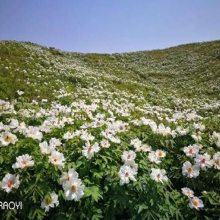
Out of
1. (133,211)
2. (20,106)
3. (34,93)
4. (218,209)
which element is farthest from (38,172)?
(34,93)

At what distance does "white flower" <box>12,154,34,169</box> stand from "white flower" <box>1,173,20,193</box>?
0.58 feet

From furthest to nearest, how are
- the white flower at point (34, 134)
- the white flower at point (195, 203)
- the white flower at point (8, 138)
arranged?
the white flower at point (34, 134) → the white flower at point (8, 138) → the white flower at point (195, 203)

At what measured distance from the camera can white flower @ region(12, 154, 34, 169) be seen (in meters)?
5.24

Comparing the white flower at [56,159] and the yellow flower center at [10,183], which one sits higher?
the white flower at [56,159]

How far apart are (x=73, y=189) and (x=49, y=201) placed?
404mm

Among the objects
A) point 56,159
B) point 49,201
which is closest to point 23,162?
point 56,159

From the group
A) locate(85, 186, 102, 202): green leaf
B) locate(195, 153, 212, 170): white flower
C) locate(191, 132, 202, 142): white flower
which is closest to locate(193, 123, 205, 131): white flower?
locate(191, 132, 202, 142): white flower

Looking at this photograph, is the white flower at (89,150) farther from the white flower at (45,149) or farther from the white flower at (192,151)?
the white flower at (192,151)

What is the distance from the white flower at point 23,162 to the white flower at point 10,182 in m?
0.18

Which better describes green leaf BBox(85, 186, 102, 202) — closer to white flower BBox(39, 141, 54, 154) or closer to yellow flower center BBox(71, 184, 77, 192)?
yellow flower center BBox(71, 184, 77, 192)

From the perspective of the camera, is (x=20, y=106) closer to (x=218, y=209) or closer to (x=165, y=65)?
(x=218, y=209)

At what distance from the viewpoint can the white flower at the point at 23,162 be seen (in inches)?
Answer: 206

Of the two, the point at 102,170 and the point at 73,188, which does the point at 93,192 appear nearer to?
the point at 73,188

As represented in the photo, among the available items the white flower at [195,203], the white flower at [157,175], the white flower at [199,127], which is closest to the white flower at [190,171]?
the white flower at [195,203]
